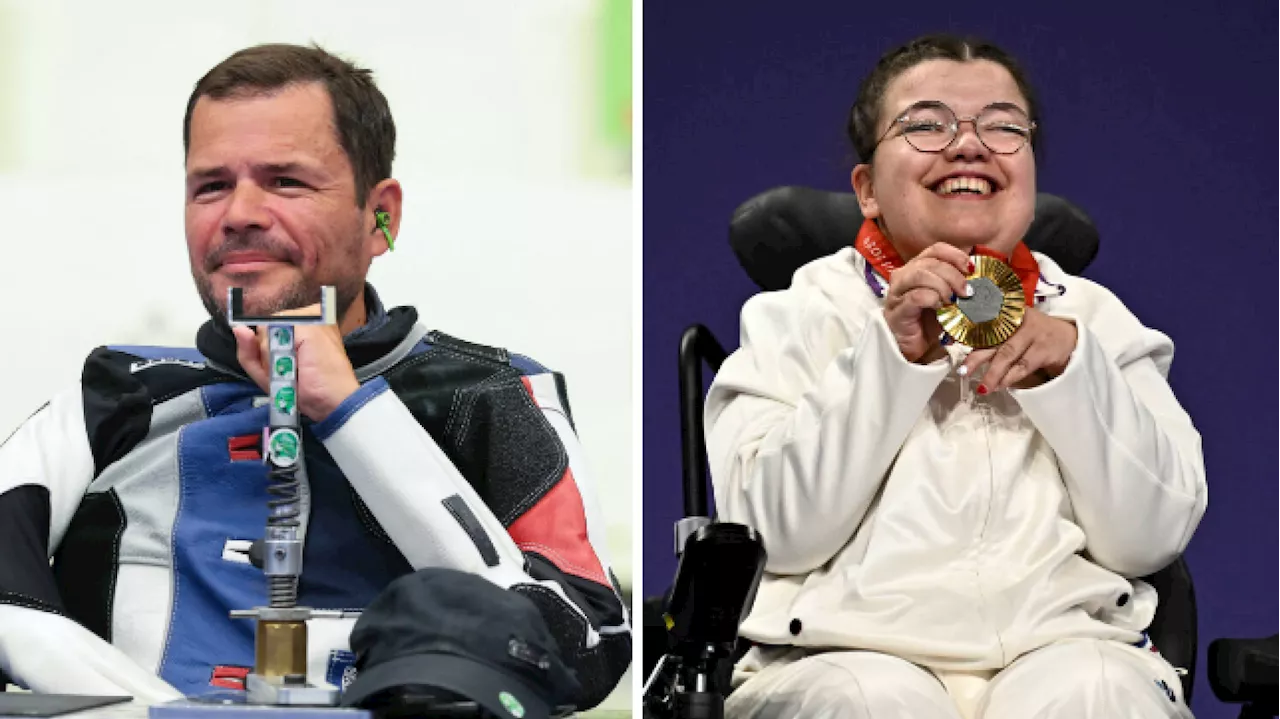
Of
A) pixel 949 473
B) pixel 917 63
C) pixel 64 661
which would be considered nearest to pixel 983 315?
pixel 949 473

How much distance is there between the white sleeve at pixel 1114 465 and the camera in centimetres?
233

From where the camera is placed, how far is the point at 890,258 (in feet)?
8.39

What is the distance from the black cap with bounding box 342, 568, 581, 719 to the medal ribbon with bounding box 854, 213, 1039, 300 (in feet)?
2.60

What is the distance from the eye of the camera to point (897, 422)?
235cm

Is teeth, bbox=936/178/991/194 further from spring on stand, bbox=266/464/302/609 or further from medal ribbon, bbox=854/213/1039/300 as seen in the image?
spring on stand, bbox=266/464/302/609

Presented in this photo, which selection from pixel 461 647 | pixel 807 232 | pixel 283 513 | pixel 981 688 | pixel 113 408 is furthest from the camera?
pixel 807 232

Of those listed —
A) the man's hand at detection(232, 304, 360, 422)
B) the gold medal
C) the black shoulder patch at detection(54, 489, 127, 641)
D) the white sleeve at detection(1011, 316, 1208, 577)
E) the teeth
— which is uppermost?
the teeth

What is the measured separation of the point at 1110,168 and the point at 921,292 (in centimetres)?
94

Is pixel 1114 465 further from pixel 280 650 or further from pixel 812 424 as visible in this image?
pixel 280 650

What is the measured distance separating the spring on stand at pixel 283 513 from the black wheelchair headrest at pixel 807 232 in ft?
3.09

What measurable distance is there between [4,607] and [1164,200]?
1.91 m

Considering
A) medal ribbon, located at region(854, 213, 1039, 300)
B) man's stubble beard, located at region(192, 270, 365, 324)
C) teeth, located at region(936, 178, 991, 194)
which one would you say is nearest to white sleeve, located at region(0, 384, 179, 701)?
man's stubble beard, located at region(192, 270, 365, 324)

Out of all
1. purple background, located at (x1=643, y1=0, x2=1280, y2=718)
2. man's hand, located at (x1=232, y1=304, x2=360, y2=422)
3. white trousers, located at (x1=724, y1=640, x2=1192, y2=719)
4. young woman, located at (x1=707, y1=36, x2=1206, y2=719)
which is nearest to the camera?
white trousers, located at (x1=724, y1=640, x2=1192, y2=719)

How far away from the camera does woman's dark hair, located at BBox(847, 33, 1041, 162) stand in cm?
259
